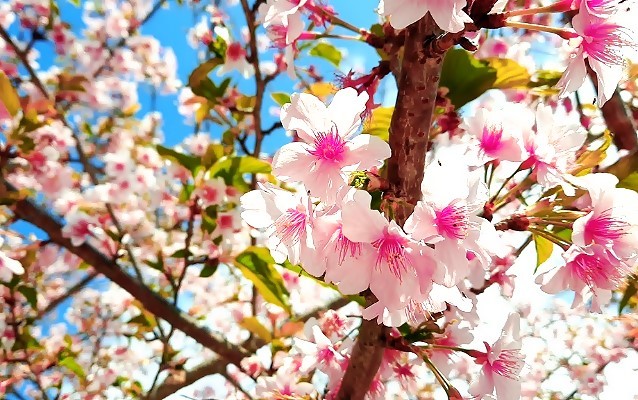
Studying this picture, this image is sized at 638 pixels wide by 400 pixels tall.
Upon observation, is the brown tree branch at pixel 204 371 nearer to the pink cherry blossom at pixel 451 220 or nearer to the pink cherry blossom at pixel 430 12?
the pink cherry blossom at pixel 451 220

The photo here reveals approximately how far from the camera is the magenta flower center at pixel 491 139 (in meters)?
0.80

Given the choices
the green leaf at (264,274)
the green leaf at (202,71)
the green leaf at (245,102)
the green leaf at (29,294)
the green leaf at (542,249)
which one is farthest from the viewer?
the green leaf at (29,294)

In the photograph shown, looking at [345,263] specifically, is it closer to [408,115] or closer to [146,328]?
[408,115]

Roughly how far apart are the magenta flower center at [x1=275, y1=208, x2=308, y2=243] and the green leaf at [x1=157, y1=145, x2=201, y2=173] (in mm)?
1007

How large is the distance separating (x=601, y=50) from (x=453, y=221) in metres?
0.30

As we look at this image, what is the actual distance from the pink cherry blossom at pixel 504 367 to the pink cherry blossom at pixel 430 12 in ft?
1.52

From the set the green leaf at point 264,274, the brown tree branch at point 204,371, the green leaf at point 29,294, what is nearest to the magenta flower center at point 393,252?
the green leaf at point 264,274

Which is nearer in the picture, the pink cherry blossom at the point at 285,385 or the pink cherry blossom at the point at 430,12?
the pink cherry blossom at the point at 430,12

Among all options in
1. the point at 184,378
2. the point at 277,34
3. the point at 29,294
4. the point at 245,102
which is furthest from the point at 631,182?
the point at 29,294

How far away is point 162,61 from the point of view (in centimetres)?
428

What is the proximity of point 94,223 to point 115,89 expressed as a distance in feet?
8.48

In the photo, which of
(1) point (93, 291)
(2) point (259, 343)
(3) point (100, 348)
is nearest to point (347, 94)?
(2) point (259, 343)

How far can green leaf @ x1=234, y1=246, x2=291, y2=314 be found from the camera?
1.44m

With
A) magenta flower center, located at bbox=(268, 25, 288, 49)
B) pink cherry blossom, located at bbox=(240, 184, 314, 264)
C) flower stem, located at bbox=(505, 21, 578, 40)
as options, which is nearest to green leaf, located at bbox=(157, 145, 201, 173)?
magenta flower center, located at bbox=(268, 25, 288, 49)
